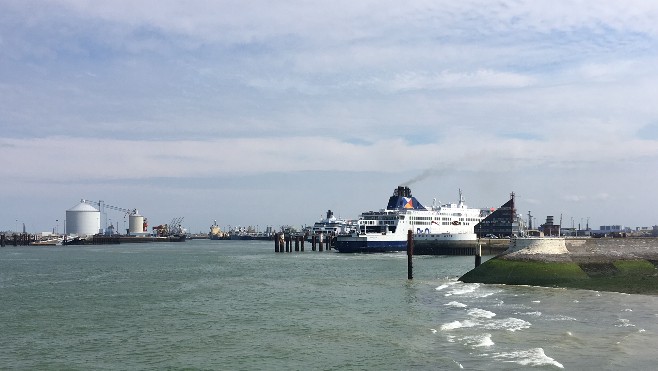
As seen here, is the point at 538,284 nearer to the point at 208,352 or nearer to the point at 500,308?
the point at 500,308

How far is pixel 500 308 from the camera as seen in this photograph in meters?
37.7

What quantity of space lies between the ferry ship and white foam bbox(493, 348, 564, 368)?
277 feet

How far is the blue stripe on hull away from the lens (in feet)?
372

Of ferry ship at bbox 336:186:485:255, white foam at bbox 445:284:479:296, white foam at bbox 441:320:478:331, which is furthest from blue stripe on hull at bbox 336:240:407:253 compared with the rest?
white foam at bbox 441:320:478:331

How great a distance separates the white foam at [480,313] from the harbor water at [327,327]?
0.05m

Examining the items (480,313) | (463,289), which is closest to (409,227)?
(463,289)

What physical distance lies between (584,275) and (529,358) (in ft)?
78.9

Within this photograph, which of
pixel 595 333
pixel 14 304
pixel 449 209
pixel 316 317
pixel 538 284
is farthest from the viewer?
pixel 449 209

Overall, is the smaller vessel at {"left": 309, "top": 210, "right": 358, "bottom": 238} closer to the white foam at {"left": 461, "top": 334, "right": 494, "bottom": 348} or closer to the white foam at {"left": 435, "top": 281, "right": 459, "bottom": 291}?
the white foam at {"left": 435, "top": 281, "right": 459, "bottom": 291}

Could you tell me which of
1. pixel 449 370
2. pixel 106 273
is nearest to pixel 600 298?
pixel 449 370

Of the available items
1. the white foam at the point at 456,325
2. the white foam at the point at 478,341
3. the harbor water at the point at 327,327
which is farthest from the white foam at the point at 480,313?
the white foam at the point at 478,341

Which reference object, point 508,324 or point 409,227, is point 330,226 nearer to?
point 409,227

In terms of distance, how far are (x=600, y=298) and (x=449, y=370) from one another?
21419 mm

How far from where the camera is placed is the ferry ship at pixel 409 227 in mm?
110312
